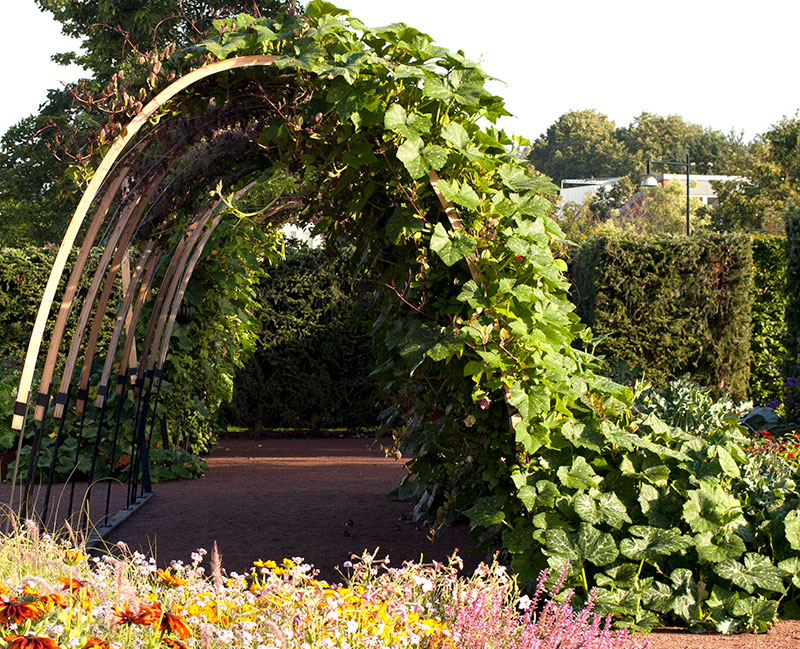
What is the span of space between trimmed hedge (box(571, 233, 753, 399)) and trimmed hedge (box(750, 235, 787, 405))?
48cm

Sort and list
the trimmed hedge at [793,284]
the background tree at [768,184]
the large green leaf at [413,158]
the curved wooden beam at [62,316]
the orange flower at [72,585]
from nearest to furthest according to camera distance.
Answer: the orange flower at [72,585]
the large green leaf at [413,158]
the curved wooden beam at [62,316]
the trimmed hedge at [793,284]
the background tree at [768,184]

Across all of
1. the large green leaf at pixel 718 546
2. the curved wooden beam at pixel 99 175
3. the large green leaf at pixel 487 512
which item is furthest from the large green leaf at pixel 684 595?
the curved wooden beam at pixel 99 175

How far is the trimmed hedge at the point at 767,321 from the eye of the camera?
1014cm

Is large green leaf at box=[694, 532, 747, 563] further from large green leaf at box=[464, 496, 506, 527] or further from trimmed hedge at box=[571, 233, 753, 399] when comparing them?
trimmed hedge at box=[571, 233, 753, 399]

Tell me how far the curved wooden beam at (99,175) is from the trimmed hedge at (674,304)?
252 inches

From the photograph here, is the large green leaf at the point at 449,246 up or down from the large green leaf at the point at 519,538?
up

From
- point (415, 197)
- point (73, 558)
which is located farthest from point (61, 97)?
point (73, 558)

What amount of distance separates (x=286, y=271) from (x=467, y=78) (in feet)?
24.2

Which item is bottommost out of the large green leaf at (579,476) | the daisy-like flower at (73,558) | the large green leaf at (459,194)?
the daisy-like flower at (73,558)

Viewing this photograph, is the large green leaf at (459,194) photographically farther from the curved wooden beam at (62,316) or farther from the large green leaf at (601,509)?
the curved wooden beam at (62,316)

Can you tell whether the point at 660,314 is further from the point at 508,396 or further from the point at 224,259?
the point at 508,396

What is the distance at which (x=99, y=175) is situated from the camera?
3.62 metres

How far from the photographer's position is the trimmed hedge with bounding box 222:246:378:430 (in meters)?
10.6

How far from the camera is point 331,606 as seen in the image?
7.49 ft
